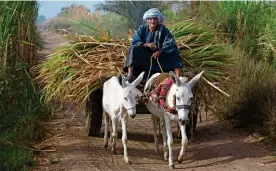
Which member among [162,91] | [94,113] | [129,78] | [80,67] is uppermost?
[80,67]

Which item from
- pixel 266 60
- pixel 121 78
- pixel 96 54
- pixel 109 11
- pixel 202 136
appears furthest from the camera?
pixel 109 11

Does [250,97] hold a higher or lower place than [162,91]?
lower

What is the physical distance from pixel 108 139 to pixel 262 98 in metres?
2.66

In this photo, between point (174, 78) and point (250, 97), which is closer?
point (174, 78)

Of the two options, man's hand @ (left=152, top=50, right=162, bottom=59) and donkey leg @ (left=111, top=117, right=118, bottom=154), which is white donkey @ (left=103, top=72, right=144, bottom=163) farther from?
man's hand @ (left=152, top=50, right=162, bottom=59)

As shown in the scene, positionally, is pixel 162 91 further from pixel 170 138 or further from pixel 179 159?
pixel 179 159

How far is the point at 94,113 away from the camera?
25.8 ft

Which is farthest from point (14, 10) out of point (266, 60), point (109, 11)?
point (109, 11)

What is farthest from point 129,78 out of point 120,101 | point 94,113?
point 94,113

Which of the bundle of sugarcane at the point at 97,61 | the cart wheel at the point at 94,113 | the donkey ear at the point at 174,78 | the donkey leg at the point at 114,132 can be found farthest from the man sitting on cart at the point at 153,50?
the cart wheel at the point at 94,113

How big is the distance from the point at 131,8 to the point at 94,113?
1137cm

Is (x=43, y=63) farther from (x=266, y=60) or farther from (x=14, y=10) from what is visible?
(x=266, y=60)

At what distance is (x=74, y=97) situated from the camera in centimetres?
743

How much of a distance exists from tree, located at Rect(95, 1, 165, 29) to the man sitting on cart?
10720 millimetres
